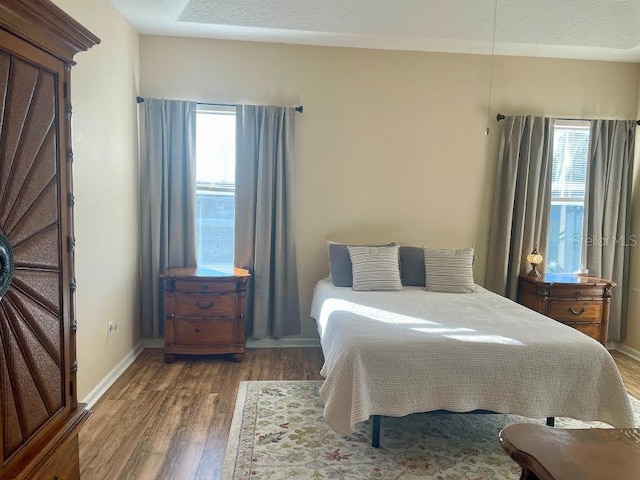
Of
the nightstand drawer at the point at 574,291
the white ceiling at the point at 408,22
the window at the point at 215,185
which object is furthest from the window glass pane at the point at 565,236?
the window at the point at 215,185

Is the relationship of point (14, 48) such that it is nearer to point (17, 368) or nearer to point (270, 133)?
point (17, 368)

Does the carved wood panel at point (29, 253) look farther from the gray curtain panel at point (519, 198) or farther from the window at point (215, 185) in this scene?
the gray curtain panel at point (519, 198)

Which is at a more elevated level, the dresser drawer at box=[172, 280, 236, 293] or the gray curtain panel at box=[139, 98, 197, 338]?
the gray curtain panel at box=[139, 98, 197, 338]

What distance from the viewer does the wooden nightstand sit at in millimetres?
3510

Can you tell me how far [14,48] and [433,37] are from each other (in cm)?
324

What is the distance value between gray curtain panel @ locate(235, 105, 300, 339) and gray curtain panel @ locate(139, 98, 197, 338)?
1.36 ft

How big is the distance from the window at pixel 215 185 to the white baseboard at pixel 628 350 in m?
3.78

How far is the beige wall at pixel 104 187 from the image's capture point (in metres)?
2.64

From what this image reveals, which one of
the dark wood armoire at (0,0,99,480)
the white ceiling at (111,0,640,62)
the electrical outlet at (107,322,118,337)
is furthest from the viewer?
the white ceiling at (111,0,640,62)

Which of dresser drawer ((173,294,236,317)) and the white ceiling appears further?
dresser drawer ((173,294,236,317))

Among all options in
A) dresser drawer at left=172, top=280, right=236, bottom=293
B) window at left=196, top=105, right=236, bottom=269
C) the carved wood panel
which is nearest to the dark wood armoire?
the carved wood panel

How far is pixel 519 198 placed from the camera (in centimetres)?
402

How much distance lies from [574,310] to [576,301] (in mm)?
79

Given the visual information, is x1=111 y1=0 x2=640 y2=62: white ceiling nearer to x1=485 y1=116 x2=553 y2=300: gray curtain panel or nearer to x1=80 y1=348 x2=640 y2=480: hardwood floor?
x1=485 y1=116 x2=553 y2=300: gray curtain panel
